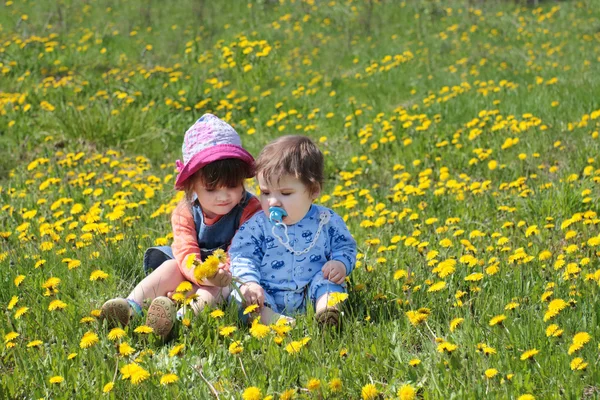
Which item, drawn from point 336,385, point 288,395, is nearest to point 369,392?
point 336,385

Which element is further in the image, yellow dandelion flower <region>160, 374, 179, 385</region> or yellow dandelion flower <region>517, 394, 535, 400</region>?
yellow dandelion flower <region>160, 374, 179, 385</region>

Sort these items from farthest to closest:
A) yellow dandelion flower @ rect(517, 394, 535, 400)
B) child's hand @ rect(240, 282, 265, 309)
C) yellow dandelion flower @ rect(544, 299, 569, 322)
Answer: child's hand @ rect(240, 282, 265, 309)
yellow dandelion flower @ rect(544, 299, 569, 322)
yellow dandelion flower @ rect(517, 394, 535, 400)

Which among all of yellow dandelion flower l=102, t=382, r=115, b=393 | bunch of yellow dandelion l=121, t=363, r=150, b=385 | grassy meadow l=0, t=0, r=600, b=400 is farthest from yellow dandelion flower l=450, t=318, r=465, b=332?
yellow dandelion flower l=102, t=382, r=115, b=393

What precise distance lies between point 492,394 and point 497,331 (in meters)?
0.43

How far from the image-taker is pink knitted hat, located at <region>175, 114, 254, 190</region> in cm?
332

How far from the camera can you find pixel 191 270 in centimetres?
331

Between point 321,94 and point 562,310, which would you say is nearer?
point 562,310

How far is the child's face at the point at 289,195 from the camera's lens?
3.17 m

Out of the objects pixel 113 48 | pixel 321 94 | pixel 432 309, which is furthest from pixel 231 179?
pixel 113 48

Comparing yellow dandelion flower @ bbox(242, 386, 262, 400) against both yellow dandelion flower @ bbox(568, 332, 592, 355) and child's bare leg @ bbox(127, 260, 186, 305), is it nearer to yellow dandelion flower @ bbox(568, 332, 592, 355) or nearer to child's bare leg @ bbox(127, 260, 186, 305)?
yellow dandelion flower @ bbox(568, 332, 592, 355)

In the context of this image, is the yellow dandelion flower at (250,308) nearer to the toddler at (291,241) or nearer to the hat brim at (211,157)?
the toddler at (291,241)

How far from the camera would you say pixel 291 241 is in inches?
130

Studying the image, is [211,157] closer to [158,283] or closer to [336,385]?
[158,283]

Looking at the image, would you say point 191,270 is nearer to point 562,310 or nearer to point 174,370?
point 174,370
